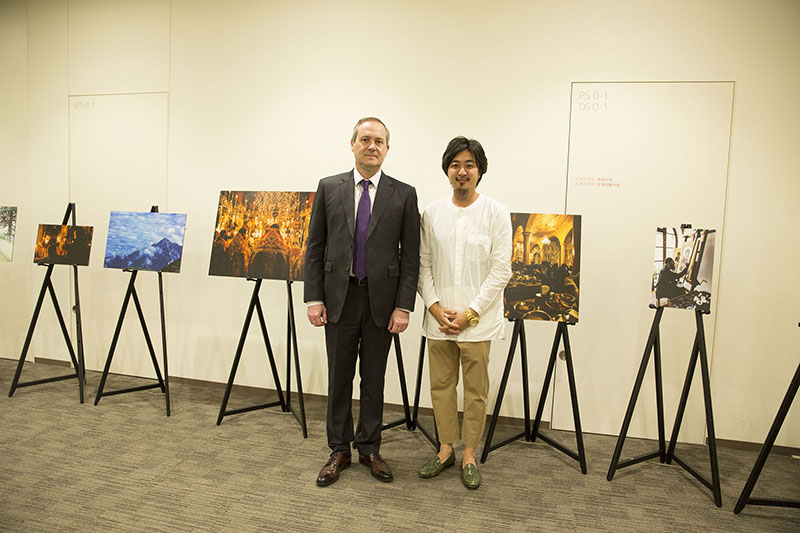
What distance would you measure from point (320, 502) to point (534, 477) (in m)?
1.25

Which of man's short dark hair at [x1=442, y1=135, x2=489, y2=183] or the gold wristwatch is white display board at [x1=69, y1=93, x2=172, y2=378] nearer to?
man's short dark hair at [x1=442, y1=135, x2=489, y2=183]

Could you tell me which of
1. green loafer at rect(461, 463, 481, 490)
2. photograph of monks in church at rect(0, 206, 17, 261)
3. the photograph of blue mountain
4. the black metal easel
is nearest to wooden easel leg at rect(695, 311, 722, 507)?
green loafer at rect(461, 463, 481, 490)

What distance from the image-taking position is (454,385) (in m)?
2.75

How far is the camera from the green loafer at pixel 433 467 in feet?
8.84

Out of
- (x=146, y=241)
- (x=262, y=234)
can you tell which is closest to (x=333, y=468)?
(x=262, y=234)

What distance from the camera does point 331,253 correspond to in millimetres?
2639

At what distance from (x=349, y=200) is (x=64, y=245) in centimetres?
272

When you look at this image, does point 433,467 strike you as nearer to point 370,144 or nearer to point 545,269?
point 545,269

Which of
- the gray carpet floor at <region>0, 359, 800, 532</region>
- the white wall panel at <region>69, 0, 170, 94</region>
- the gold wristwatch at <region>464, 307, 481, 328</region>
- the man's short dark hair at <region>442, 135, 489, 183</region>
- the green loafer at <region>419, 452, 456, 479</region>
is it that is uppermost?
the white wall panel at <region>69, 0, 170, 94</region>

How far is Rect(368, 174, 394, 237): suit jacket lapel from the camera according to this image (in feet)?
8.53

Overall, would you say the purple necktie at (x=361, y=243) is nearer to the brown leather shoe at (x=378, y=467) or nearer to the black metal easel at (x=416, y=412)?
the black metal easel at (x=416, y=412)

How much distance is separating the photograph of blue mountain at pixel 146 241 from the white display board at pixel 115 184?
579 millimetres

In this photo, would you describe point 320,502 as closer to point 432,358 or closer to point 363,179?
point 432,358

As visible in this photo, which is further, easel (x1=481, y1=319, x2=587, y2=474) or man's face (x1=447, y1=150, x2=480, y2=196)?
easel (x1=481, y1=319, x2=587, y2=474)
